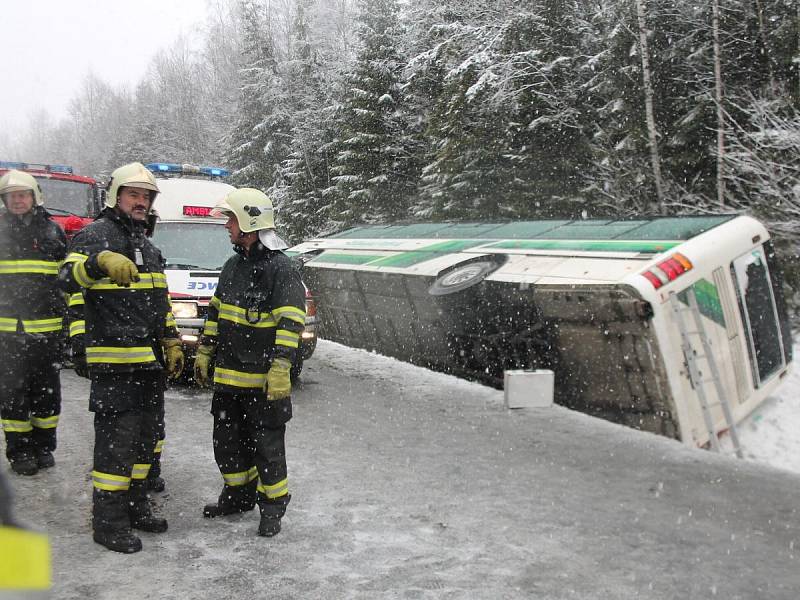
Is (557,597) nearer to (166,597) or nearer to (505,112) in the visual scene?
(166,597)

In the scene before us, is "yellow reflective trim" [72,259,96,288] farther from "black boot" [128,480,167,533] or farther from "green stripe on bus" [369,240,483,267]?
"green stripe on bus" [369,240,483,267]

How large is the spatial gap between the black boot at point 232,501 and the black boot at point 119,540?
0.57m

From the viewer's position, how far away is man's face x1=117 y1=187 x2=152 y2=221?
4152 millimetres

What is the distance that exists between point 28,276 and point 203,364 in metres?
1.53

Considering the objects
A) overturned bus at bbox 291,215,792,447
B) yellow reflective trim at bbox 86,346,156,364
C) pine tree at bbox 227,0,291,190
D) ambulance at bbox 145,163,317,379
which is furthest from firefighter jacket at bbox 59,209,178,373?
pine tree at bbox 227,0,291,190

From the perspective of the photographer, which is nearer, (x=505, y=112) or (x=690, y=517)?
(x=690, y=517)

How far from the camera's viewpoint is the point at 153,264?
14.0ft

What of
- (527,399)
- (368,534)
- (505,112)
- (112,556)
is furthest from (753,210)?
(112,556)

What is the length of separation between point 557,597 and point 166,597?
5.94 ft

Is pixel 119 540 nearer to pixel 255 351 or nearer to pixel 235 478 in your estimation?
pixel 235 478

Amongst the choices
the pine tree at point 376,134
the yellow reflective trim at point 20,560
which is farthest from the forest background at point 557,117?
the yellow reflective trim at point 20,560

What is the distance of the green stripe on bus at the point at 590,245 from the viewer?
23.1ft

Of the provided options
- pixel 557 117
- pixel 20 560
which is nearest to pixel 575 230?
pixel 20 560

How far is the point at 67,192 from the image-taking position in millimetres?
11719
